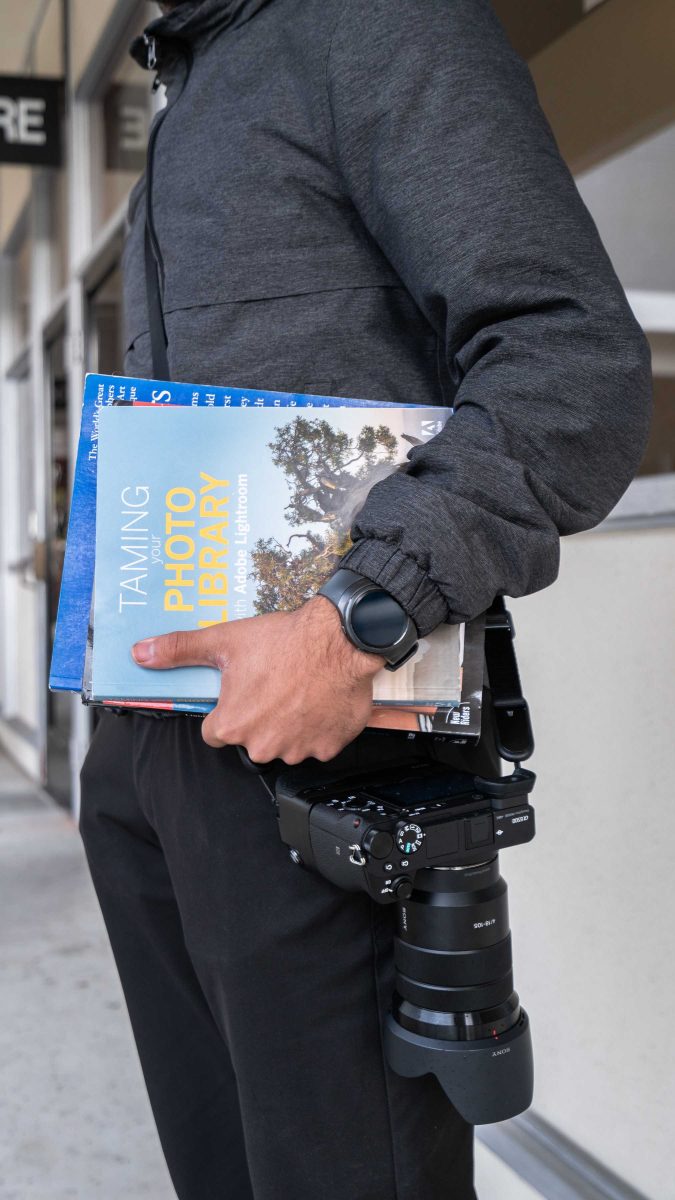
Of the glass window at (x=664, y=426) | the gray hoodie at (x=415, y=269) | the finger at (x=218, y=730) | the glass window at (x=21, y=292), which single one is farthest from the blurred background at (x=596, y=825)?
the glass window at (x=21, y=292)

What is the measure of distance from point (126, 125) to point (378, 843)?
395 cm

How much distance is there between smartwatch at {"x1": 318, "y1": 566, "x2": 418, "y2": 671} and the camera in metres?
0.65

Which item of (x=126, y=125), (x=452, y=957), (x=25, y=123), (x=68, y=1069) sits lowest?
(x=68, y=1069)

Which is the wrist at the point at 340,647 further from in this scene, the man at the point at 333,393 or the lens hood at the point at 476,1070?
the lens hood at the point at 476,1070

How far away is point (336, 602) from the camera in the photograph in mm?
662

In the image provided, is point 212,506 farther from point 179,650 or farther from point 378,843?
point 378,843

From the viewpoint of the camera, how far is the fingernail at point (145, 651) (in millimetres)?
704

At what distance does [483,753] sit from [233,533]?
12.1 inches

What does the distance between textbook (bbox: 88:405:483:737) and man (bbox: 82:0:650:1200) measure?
0.03 metres

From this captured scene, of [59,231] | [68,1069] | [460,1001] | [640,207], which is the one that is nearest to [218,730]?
[460,1001]

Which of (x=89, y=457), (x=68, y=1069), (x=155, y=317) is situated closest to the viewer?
(x=89, y=457)

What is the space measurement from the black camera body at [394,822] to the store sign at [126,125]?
11.3ft

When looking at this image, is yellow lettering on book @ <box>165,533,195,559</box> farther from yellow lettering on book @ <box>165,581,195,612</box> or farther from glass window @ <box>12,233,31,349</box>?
glass window @ <box>12,233,31,349</box>

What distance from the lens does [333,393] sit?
822mm
